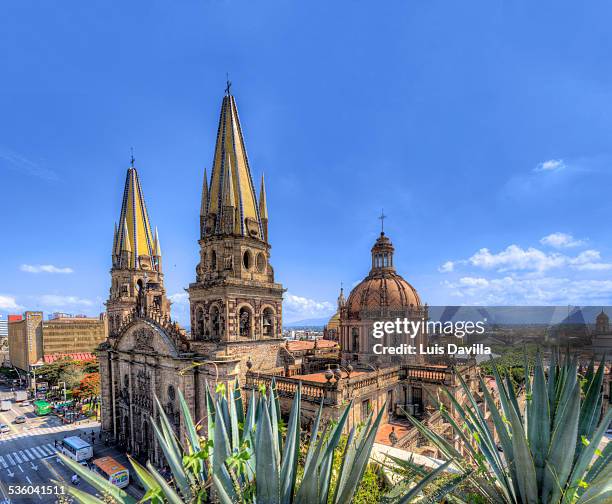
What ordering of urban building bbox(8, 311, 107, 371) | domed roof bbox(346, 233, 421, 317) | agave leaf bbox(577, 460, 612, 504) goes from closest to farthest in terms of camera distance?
agave leaf bbox(577, 460, 612, 504) < domed roof bbox(346, 233, 421, 317) < urban building bbox(8, 311, 107, 371)

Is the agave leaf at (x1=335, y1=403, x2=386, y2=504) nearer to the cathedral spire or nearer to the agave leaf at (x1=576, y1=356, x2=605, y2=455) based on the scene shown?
the agave leaf at (x1=576, y1=356, x2=605, y2=455)

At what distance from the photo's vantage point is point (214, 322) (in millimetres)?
20656

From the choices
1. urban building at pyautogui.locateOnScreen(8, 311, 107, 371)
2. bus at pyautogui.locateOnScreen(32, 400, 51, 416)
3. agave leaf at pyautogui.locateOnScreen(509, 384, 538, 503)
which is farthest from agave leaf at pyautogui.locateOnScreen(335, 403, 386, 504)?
urban building at pyautogui.locateOnScreen(8, 311, 107, 371)

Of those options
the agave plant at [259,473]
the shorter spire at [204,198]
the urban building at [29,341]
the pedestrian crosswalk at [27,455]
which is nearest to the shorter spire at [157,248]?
the shorter spire at [204,198]

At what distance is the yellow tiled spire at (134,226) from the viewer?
33469 mm

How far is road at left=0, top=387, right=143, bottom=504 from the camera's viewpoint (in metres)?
23.3

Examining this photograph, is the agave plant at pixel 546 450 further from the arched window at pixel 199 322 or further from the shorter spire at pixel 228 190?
the shorter spire at pixel 228 190

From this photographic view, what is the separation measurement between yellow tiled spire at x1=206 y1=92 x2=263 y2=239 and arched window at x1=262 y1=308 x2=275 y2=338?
5364mm

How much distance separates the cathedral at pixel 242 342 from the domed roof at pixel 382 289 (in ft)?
0.28

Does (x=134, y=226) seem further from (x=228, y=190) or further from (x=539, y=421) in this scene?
(x=539, y=421)

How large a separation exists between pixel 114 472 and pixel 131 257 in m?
19.0

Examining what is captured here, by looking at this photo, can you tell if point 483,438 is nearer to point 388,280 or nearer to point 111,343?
point 388,280

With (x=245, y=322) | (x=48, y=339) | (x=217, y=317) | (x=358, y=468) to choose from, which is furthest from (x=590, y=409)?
(x=48, y=339)

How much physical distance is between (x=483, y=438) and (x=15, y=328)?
108516mm
